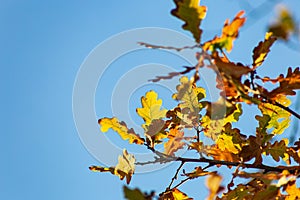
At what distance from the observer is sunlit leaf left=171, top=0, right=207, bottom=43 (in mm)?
1239

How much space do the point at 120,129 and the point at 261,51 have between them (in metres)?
0.58

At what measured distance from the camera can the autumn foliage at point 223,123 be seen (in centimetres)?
121

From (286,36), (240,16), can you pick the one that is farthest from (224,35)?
(286,36)

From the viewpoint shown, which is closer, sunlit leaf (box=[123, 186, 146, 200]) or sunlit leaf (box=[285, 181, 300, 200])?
sunlit leaf (box=[123, 186, 146, 200])

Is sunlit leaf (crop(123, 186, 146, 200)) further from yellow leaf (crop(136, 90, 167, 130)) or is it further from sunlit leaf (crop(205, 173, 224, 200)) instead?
yellow leaf (crop(136, 90, 167, 130))

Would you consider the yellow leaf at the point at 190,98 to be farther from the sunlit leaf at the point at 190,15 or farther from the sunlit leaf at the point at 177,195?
the sunlit leaf at the point at 190,15

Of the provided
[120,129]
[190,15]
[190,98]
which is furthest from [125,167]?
[190,15]

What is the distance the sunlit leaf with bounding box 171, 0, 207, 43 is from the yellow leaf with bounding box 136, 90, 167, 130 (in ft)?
1.97

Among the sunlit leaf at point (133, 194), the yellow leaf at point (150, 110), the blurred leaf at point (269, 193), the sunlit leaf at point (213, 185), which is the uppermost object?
the yellow leaf at point (150, 110)

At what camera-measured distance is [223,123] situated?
1.75 metres

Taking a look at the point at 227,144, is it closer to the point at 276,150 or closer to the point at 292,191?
the point at 276,150

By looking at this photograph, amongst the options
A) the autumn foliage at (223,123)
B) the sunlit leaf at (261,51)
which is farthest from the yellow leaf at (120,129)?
the sunlit leaf at (261,51)

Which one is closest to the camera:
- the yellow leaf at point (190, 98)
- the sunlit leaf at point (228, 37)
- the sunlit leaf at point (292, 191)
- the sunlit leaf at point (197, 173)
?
the sunlit leaf at point (228, 37)

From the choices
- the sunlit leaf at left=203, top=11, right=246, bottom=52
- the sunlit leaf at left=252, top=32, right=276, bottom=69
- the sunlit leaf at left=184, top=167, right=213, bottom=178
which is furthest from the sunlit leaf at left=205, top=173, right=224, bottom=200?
the sunlit leaf at left=184, top=167, right=213, bottom=178
